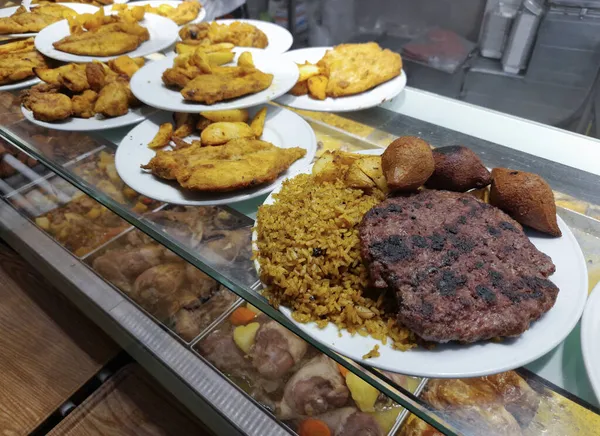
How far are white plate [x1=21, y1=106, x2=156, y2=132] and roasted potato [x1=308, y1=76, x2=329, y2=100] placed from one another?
57cm

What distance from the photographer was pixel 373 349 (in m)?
0.79

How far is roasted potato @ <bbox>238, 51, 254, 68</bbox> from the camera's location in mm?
1656

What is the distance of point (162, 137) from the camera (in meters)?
1.44

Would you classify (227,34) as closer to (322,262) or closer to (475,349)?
(322,262)

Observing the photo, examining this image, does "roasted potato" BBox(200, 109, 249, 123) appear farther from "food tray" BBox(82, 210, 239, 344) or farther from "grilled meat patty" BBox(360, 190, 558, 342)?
"grilled meat patty" BBox(360, 190, 558, 342)

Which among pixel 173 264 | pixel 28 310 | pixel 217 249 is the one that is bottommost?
pixel 28 310

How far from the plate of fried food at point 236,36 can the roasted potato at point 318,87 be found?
37 centimetres

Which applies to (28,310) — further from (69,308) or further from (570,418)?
(570,418)

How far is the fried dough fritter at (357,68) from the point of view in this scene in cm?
164

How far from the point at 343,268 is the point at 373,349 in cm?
18

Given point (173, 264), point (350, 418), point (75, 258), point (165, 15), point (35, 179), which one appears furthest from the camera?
point (165, 15)

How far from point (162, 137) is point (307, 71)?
0.62 meters

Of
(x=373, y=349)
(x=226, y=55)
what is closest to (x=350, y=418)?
(x=373, y=349)

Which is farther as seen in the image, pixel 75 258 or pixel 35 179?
pixel 35 179
